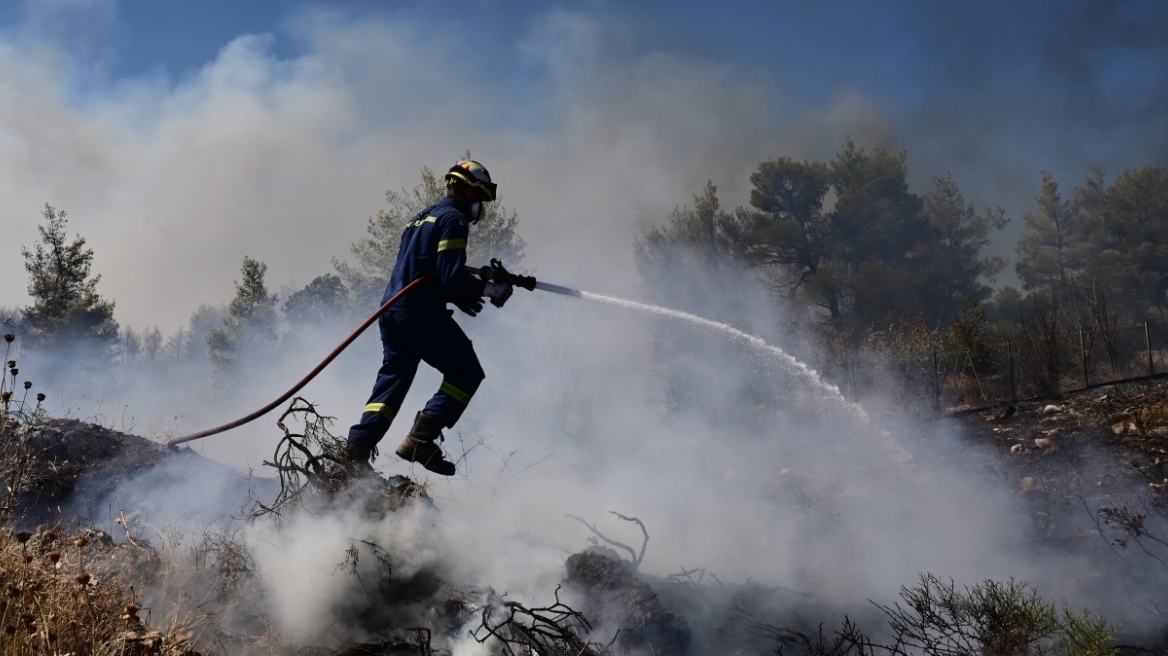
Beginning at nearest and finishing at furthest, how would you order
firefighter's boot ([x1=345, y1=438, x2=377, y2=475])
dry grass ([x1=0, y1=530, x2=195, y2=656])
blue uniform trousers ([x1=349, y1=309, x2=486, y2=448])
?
1. dry grass ([x1=0, y1=530, x2=195, y2=656])
2. firefighter's boot ([x1=345, y1=438, x2=377, y2=475])
3. blue uniform trousers ([x1=349, y1=309, x2=486, y2=448])

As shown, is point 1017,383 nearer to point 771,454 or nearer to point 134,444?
point 771,454

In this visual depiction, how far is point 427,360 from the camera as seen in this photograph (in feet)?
15.2

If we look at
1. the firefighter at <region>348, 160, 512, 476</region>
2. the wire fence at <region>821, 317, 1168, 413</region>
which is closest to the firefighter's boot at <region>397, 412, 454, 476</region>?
the firefighter at <region>348, 160, 512, 476</region>

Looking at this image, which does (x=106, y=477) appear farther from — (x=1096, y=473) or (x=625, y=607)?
(x=1096, y=473)

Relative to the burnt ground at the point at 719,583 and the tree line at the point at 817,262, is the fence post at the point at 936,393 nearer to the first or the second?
the burnt ground at the point at 719,583

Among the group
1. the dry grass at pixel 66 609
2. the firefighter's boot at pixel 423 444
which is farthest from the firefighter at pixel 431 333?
the dry grass at pixel 66 609

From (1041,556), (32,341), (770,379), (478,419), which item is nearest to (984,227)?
(770,379)

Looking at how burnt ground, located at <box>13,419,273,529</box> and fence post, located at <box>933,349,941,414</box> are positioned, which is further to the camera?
fence post, located at <box>933,349,941,414</box>

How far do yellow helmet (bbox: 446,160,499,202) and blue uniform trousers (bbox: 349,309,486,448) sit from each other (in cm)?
74

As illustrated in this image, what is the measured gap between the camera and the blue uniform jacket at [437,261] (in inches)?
177

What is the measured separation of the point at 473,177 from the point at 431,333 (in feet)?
3.05

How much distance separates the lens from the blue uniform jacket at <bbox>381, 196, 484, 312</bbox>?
14.8 ft

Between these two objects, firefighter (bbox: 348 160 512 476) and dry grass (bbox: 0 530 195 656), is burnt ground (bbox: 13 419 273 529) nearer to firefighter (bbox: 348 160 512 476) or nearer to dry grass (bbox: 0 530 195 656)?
firefighter (bbox: 348 160 512 476)

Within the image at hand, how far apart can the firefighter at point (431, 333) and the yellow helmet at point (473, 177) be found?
0.04 ft
